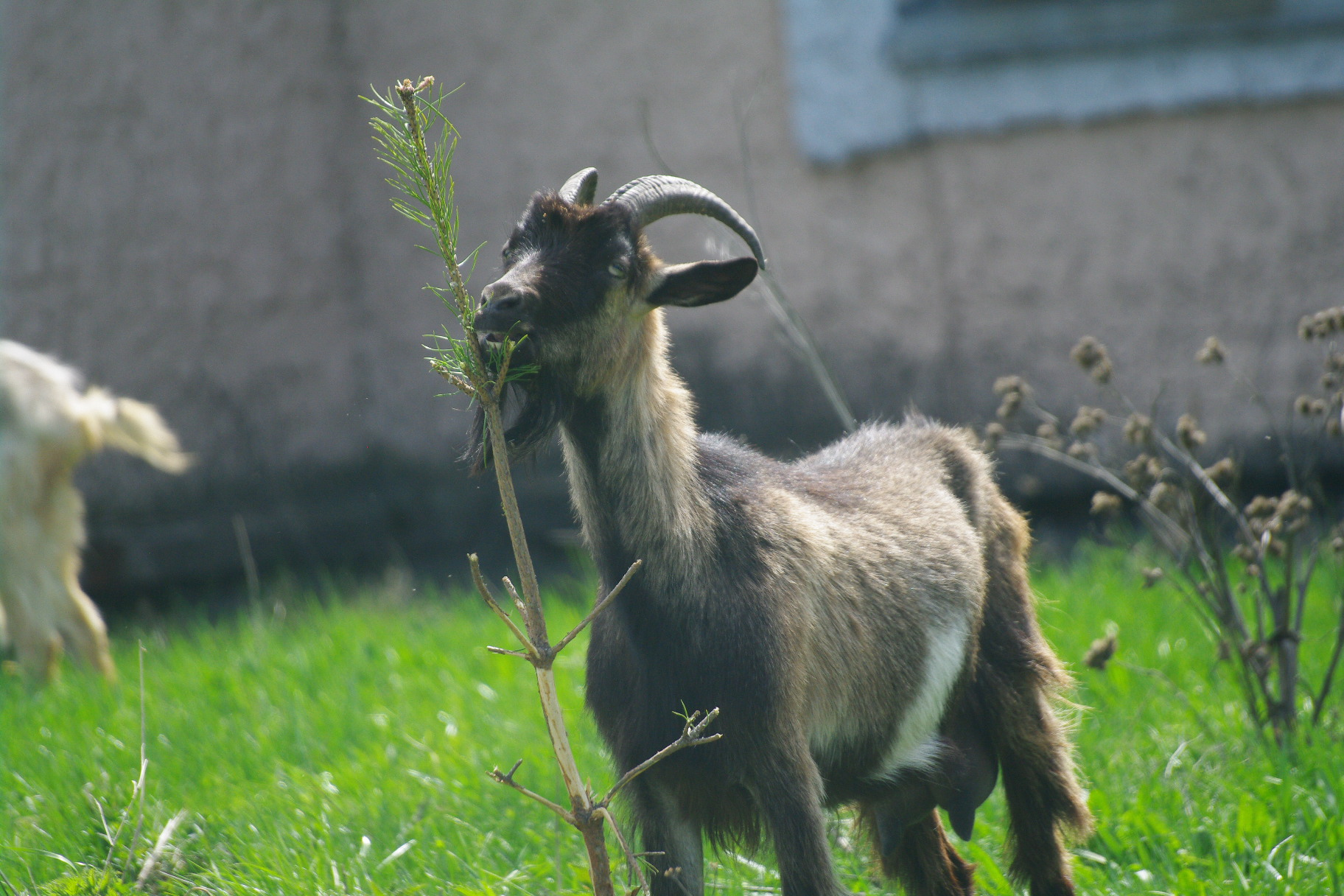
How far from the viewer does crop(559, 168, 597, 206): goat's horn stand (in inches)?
114

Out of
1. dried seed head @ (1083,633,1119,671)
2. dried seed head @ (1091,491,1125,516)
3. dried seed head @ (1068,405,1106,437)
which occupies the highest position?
dried seed head @ (1068,405,1106,437)

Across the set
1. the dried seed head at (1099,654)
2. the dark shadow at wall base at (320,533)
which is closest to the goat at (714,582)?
the dried seed head at (1099,654)

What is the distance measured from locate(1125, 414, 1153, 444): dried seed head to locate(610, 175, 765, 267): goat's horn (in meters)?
1.45

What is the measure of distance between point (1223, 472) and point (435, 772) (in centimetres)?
271

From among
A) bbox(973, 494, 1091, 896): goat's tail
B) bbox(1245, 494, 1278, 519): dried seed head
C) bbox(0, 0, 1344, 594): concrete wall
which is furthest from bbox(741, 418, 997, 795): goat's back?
bbox(0, 0, 1344, 594): concrete wall

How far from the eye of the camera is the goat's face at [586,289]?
257 cm

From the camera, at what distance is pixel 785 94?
280 inches

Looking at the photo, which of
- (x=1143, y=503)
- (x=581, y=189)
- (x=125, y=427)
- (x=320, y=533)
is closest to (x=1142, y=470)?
(x=1143, y=503)

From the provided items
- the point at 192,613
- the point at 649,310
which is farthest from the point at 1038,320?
the point at 192,613

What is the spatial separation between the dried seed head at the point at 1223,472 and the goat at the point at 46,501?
15.4 ft

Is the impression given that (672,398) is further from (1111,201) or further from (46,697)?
(1111,201)

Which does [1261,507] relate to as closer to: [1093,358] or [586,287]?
[1093,358]

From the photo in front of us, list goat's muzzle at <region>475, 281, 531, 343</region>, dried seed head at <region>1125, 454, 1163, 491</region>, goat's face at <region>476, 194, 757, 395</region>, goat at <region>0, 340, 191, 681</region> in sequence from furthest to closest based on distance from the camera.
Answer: goat at <region>0, 340, 191, 681</region> < dried seed head at <region>1125, 454, 1163, 491</region> < goat's face at <region>476, 194, 757, 395</region> < goat's muzzle at <region>475, 281, 531, 343</region>

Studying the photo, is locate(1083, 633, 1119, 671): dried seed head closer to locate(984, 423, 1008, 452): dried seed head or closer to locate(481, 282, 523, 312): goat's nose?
locate(984, 423, 1008, 452): dried seed head
